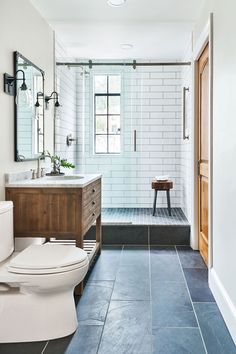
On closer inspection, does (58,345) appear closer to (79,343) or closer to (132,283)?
(79,343)

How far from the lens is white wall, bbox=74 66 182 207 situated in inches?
201

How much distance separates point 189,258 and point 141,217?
1.08m

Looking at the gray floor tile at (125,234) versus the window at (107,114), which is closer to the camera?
the gray floor tile at (125,234)

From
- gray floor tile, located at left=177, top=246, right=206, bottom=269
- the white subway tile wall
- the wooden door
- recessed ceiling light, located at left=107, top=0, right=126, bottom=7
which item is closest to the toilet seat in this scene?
gray floor tile, located at left=177, top=246, right=206, bottom=269

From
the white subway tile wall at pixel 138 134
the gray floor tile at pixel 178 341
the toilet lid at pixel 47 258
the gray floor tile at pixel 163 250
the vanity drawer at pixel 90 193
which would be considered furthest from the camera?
the white subway tile wall at pixel 138 134

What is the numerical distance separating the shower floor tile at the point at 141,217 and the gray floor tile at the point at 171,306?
139cm

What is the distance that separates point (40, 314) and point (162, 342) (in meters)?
0.71

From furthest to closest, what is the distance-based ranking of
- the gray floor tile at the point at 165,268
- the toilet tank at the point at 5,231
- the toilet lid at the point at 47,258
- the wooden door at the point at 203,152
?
1. the wooden door at the point at 203,152
2. the gray floor tile at the point at 165,268
3. the toilet tank at the point at 5,231
4. the toilet lid at the point at 47,258

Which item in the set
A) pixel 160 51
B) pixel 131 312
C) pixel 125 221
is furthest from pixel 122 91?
pixel 131 312

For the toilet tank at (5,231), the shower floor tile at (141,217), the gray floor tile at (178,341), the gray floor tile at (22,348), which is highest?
the toilet tank at (5,231)

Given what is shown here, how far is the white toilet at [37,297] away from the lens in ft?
6.77

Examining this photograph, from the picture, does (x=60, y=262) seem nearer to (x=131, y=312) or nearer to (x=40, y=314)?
(x=40, y=314)

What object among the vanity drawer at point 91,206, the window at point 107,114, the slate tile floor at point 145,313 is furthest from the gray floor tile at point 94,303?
the window at point 107,114

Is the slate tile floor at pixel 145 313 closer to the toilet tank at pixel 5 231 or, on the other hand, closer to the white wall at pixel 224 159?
the white wall at pixel 224 159
